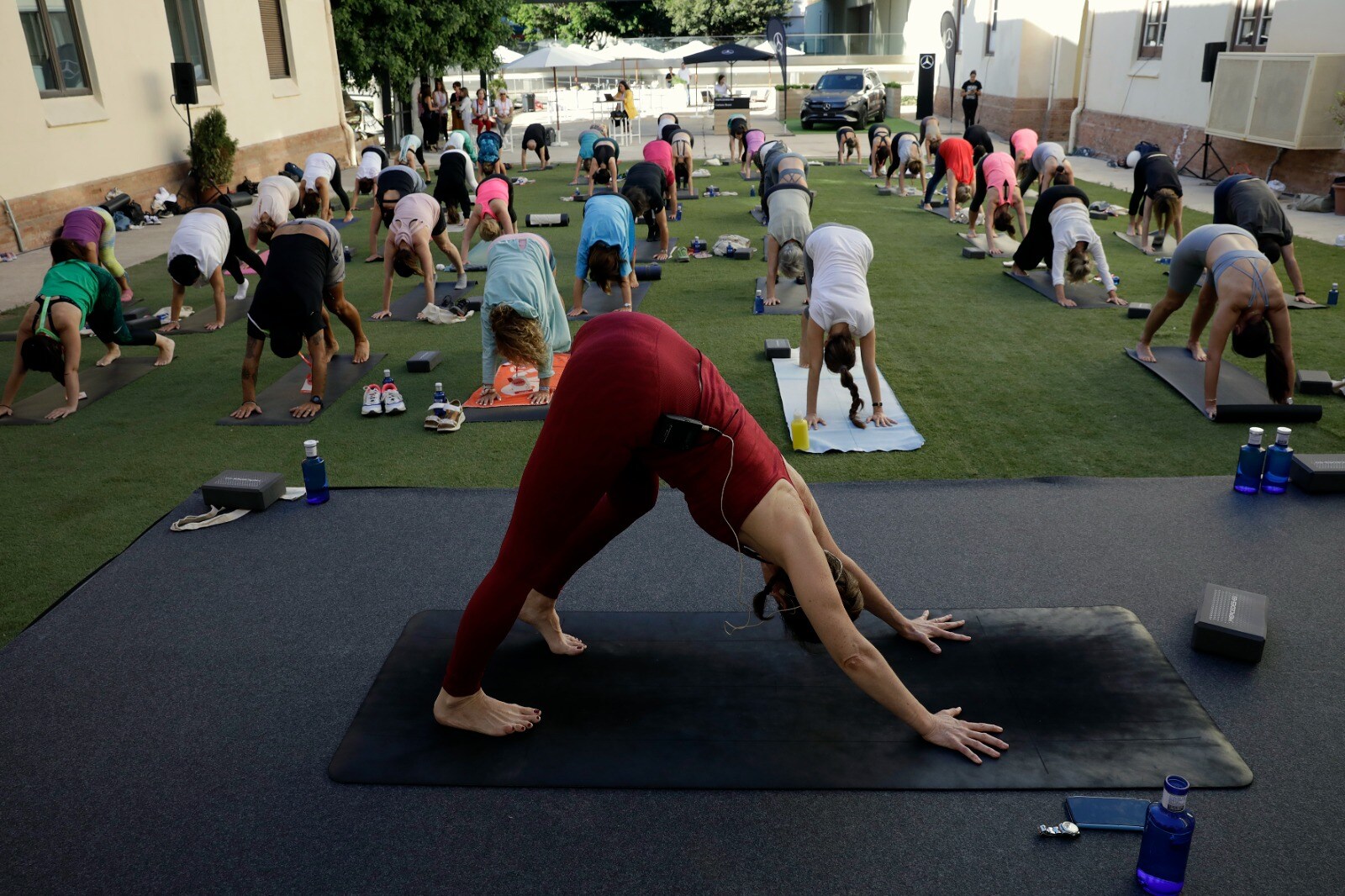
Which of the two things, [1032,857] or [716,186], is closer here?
[1032,857]

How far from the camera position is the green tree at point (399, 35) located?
1927 centimetres

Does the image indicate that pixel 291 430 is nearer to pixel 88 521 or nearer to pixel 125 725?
pixel 88 521

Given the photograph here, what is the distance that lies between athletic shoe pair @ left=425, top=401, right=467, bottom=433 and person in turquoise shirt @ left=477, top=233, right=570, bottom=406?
0.27m

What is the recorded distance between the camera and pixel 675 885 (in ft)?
8.34

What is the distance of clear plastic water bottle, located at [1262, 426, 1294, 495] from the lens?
4594mm

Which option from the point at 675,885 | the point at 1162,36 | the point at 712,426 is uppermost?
the point at 1162,36

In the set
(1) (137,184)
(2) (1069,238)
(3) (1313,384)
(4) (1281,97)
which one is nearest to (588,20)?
(1) (137,184)

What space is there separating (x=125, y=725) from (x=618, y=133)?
2178 centimetres

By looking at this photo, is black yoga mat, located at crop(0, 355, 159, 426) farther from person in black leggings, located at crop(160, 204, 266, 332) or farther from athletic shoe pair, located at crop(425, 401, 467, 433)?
athletic shoe pair, located at crop(425, 401, 467, 433)

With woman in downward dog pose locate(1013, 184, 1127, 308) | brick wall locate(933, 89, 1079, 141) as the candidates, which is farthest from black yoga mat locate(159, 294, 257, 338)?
brick wall locate(933, 89, 1079, 141)

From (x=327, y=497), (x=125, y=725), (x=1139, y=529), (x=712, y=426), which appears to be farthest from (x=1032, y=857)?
(x=327, y=497)

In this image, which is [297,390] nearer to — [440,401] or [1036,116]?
[440,401]

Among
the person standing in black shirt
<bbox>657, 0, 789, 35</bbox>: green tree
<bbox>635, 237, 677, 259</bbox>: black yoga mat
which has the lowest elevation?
<bbox>635, 237, 677, 259</bbox>: black yoga mat

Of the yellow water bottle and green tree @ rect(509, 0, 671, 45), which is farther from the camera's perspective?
green tree @ rect(509, 0, 671, 45)
